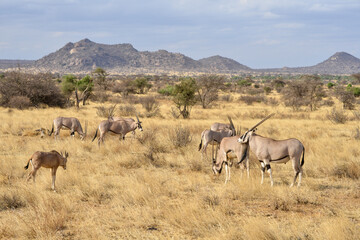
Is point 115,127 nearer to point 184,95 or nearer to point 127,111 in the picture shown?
point 127,111

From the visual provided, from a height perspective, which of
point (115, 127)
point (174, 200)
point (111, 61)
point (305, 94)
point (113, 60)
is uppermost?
point (113, 60)

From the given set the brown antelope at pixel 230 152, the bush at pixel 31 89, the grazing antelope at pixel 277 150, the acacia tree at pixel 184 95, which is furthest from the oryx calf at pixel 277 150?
the bush at pixel 31 89

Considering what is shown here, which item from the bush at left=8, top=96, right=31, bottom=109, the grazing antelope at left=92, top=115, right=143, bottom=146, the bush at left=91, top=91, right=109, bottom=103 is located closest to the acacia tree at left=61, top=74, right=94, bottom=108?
the bush at left=91, top=91, right=109, bottom=103

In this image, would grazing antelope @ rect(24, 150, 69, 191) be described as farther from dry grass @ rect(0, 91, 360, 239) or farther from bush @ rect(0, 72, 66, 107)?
bush @ rect(0, 72, 66, 107)

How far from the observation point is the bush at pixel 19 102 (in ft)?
90.7

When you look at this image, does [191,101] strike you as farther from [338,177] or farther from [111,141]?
[338,177]

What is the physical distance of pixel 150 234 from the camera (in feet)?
18.8

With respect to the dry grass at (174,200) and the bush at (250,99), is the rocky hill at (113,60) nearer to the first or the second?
the bush at (250,99)

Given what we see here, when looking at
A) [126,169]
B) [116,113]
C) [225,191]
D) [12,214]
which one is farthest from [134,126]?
[116,113]

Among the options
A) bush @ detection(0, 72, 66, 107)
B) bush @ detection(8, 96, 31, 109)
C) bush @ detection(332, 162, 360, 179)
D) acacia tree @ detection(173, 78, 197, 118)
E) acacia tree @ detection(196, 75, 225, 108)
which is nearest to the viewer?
bush @ detection(332, 162, 360, 179)

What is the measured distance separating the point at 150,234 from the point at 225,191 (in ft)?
9.28

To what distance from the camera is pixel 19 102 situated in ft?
90.8

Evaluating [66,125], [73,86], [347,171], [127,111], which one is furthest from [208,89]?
[347,171]

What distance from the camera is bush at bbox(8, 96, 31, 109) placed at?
90.7 feet
